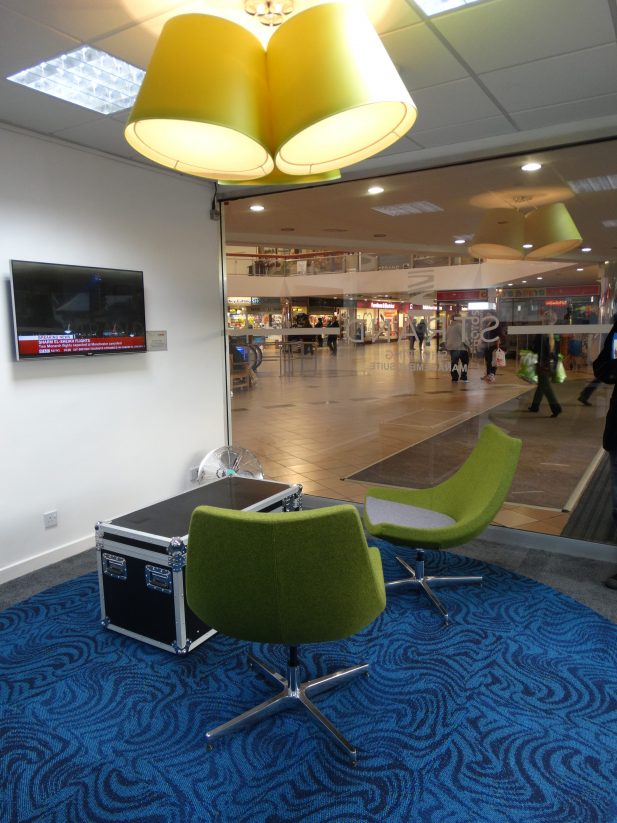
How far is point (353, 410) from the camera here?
657 centimetres

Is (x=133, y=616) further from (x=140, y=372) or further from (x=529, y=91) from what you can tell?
(x=529, y=91)

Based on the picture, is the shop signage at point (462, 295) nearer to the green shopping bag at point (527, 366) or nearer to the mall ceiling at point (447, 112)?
the mall ceiling at point (447, 112)

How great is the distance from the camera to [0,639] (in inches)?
119

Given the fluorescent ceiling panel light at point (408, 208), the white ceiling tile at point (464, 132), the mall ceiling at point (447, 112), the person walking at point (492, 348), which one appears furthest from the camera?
the fluorescent ceiling panel light at point (408, 208)

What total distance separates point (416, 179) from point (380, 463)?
2917 mm

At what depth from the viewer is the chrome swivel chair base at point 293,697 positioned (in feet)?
7.41

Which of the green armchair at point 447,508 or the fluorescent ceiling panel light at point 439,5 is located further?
the green armchair at point 447,508

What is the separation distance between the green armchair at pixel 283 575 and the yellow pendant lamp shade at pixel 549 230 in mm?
3041

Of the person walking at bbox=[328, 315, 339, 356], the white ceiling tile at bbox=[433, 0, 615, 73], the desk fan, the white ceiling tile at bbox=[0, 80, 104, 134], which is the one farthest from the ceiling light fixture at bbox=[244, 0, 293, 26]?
the desk fan

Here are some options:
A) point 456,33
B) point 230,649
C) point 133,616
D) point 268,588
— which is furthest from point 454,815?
point 456,33

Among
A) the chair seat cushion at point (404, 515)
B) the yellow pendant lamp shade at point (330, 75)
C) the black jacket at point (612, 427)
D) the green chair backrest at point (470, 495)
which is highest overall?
the yellow pendant lamp shade at point (330, 75)

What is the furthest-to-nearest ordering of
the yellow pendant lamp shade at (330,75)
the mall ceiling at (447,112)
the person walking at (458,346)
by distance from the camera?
the person walking at (458,346), the mall ceiling at (447,112), the yellow pendant lamp shade at (330,75)

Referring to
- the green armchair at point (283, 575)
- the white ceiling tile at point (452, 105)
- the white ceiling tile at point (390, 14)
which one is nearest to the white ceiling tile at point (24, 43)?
the white ceiling tile at point (390, 14)

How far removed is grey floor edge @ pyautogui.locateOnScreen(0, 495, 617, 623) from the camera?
3.51 m
